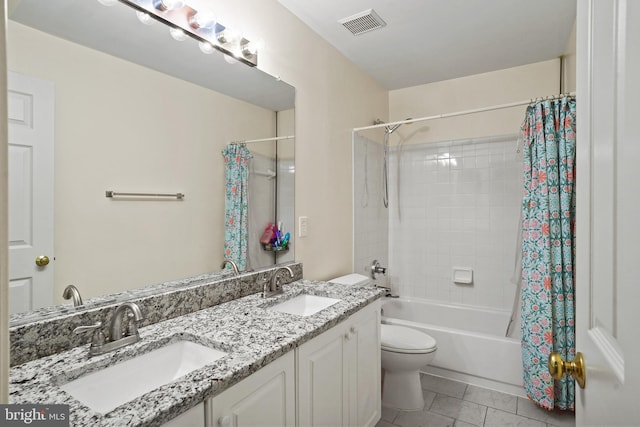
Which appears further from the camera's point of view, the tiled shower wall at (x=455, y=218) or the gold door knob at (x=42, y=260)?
the tiled shower wall at (x=455, y=218)

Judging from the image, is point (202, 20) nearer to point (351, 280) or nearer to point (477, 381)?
point (351, 280)

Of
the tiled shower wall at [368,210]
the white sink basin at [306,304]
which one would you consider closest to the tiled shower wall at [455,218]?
the tiled shower wall at [368,210]

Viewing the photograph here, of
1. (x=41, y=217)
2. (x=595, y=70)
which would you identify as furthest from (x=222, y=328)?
(x=595, y=70)

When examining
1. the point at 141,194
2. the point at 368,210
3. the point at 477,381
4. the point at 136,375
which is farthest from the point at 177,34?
the point at 477,381

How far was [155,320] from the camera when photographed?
51.3 inches

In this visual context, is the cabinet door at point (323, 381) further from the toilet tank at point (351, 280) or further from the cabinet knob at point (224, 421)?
the toilet tank at point (351, 280)

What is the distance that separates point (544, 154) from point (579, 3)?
60.8 inches

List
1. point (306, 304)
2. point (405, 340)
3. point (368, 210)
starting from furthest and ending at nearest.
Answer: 1. point (368, 210)
2. point (405, 340)
3. point (306, 304)

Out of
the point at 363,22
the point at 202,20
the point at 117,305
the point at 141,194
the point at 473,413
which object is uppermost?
the point at 363,22

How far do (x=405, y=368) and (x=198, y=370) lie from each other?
5.45 feet

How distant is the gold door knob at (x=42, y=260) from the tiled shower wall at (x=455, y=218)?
2273 mm

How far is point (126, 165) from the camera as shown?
1.27 meters

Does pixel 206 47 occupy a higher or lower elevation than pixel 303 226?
higher

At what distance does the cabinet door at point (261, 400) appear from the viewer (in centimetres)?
90
